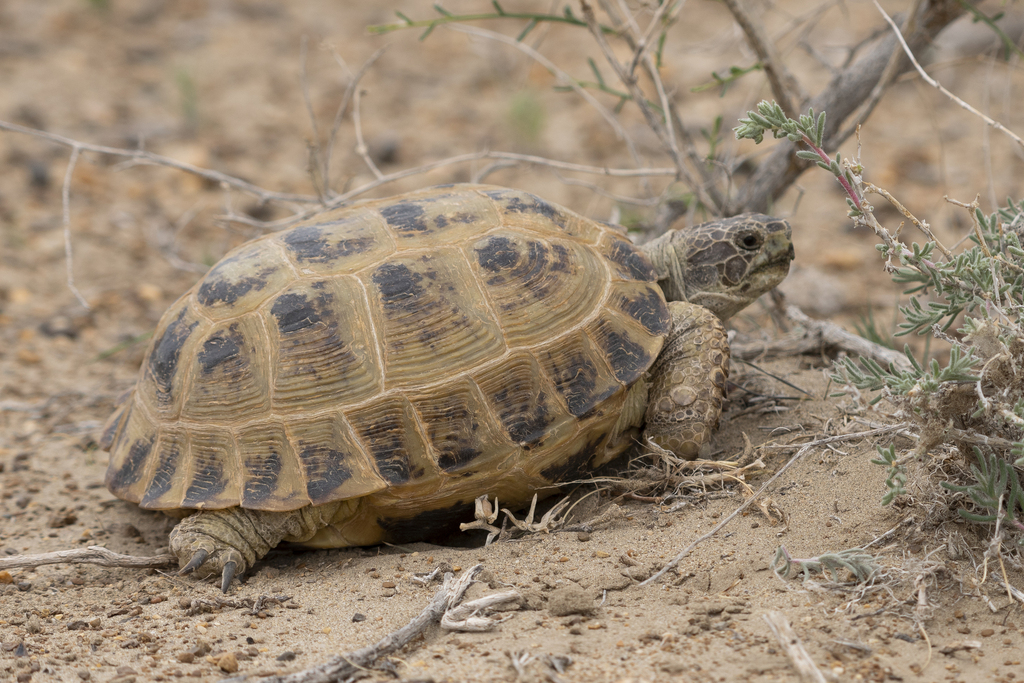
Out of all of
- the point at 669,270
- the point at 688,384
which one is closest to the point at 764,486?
the point at 688,384

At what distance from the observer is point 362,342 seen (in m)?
3.30

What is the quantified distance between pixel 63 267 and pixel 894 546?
21.2 feet

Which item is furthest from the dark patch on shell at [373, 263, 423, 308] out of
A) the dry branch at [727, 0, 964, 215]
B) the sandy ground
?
the dry branch at [727, 0, 964, 215]

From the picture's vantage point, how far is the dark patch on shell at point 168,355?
3.47m

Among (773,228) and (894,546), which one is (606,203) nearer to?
(773,228)

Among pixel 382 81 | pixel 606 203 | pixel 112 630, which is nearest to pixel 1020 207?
pixel 112 630

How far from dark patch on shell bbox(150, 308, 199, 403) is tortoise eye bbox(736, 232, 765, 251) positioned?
7.87ft

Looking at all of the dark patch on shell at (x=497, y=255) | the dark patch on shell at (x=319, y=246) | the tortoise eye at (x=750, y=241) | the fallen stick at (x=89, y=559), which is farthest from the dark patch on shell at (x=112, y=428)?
the tortoise eye at (x=750, y=241)

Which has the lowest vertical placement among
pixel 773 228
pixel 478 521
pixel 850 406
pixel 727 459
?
pixel 478 521

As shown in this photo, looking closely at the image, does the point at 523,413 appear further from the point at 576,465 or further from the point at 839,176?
the point at 839,176

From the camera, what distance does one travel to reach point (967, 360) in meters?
2.40

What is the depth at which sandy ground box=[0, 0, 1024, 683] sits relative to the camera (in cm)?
248

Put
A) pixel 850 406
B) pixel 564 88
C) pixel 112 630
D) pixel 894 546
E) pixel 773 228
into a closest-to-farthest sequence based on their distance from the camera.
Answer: pixel 894 546 → pixel 112 630 → pixel 850 406 → pixel 773 228 → pixel 564 88

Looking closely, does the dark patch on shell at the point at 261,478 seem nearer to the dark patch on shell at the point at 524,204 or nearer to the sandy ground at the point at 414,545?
the sandy ground at the point at 414,545
